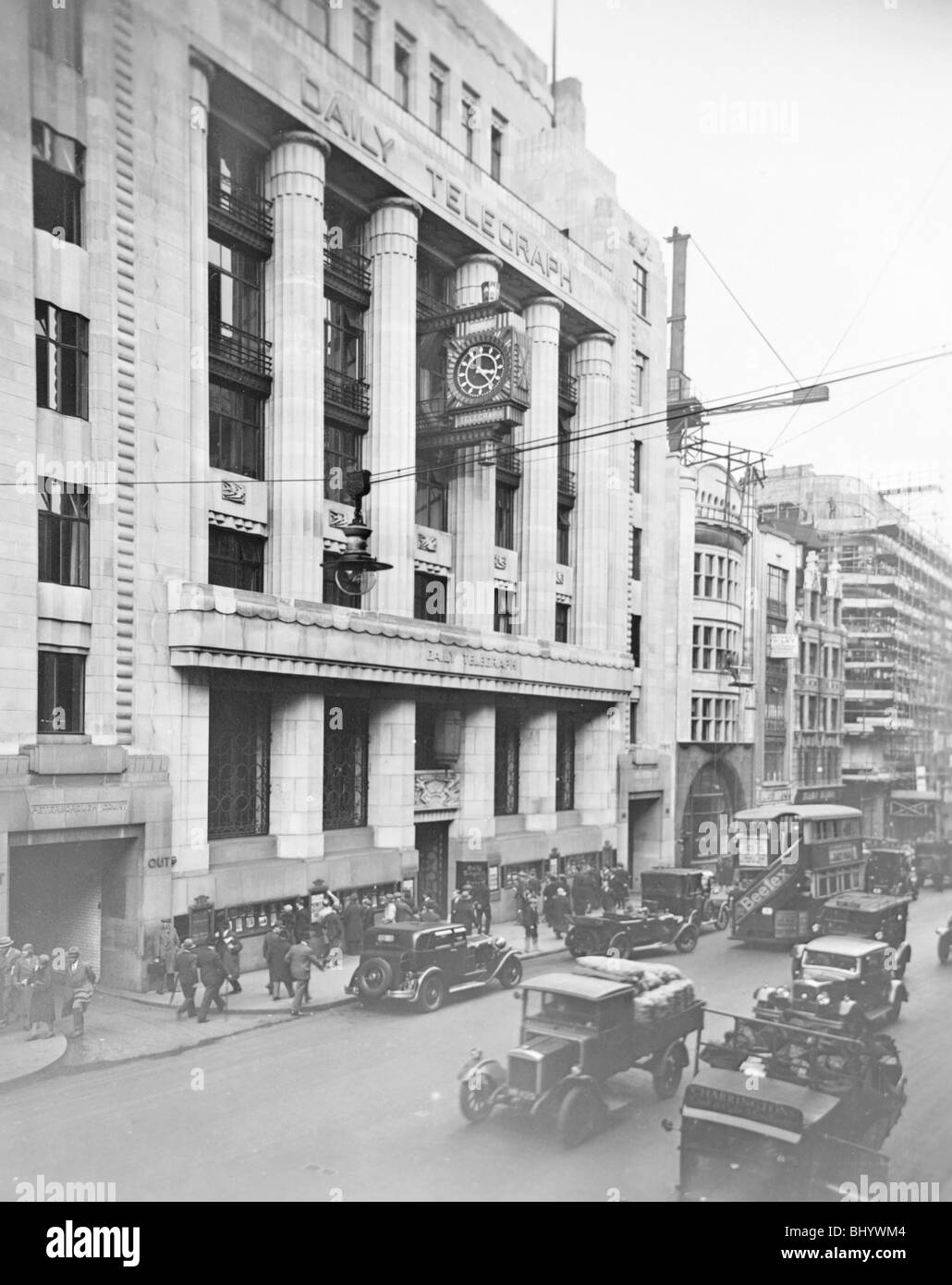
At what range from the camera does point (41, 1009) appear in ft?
37.2

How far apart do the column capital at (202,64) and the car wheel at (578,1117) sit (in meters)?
15.6

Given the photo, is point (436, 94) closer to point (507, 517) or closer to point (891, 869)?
Result: point (507, 517)

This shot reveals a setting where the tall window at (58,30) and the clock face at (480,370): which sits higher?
the tall window at (58,30)

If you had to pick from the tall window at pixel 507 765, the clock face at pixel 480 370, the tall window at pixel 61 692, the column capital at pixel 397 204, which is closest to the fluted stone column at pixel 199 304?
the tall window at pixel 61 692

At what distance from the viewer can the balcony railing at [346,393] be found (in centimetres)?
1910

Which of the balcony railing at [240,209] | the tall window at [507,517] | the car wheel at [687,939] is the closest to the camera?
the car wheel at [687,939]

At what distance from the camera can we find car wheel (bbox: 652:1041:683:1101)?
9500mm

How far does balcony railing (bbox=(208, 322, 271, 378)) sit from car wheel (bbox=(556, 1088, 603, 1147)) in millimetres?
13228

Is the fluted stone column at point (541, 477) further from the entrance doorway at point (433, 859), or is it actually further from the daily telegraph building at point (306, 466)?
the entrance doorway at point (433, 859)

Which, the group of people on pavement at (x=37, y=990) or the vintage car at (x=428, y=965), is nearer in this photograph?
the group of people on pavement at (x=37, y=990)

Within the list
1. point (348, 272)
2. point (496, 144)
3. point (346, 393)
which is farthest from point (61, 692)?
point (496, 144)

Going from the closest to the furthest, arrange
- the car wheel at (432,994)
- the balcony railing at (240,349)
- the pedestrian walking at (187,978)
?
the car wheel at (432,994) < the pedestrian walking at (187,978) < the balcony railing at (240,349)
